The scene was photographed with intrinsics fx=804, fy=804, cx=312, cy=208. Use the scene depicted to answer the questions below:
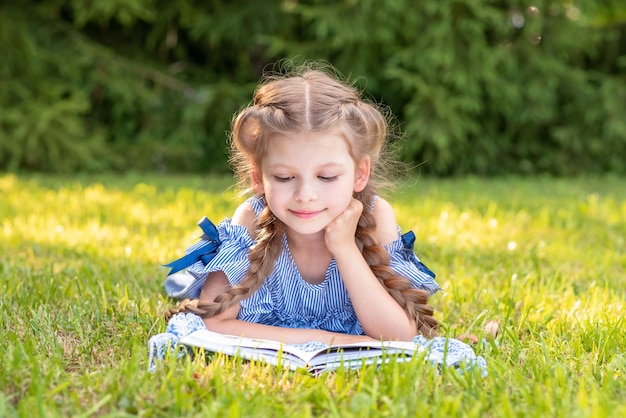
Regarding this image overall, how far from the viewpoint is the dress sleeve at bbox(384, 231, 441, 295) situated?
268 cm

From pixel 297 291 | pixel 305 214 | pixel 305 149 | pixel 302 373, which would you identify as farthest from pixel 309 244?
pixel 302 373

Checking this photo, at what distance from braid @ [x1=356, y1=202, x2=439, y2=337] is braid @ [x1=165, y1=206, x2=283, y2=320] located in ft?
0.93

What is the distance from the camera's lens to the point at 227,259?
8.47 feet

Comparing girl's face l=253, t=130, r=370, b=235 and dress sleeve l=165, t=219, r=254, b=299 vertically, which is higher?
girl's face l=253, t=130, r=370, b=235

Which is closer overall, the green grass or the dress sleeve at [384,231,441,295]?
the green grass

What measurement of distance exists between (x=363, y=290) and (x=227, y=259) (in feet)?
1.48

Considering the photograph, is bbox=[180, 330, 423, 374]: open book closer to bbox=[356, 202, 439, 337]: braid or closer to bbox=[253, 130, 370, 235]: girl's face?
bbox=[356, 202, 439, 337]: braid

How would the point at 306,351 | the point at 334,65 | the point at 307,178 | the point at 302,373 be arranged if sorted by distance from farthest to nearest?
the point at 334,65 < the point at 307,178 < the point at 306,351 < the point at 302,373

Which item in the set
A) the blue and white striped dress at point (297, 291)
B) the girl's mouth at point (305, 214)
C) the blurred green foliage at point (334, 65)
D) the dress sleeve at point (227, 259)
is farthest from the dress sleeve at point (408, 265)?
the blurred green foliage at point (334, 65)

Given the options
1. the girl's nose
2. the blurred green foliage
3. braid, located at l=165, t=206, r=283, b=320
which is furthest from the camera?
the blurred green foliage

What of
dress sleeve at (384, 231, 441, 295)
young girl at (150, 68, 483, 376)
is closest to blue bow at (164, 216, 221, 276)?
young girl at (150, 68, 483, 376)

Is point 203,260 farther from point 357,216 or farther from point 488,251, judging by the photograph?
point 488,251

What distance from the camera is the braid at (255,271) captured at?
2533mm

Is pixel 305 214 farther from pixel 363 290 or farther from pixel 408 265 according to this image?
pixel 408 265
